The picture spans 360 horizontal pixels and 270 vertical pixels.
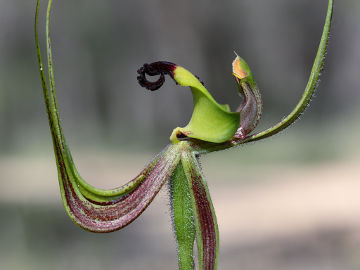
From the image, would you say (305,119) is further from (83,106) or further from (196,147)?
(196,147)

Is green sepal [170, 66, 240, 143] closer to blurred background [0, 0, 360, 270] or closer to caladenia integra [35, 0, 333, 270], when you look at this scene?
caladenia integra [35, 0, 333, 270]

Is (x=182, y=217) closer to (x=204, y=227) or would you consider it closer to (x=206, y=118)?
(x=204, y=227)

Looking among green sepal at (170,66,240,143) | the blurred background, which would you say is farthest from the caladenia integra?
the blurred background

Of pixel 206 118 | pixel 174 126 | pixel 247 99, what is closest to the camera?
pixel 206 118

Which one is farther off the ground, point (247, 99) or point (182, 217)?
point (247, 99)

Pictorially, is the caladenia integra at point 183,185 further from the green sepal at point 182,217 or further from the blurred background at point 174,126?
the blurred background at point 174,126

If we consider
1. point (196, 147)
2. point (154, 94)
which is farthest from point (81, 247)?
point (154, 94)

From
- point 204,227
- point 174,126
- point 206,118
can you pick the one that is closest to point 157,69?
point 206,118

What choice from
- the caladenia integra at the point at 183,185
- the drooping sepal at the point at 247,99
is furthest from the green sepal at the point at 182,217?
→ the drooping sepal at the point at 247,99
